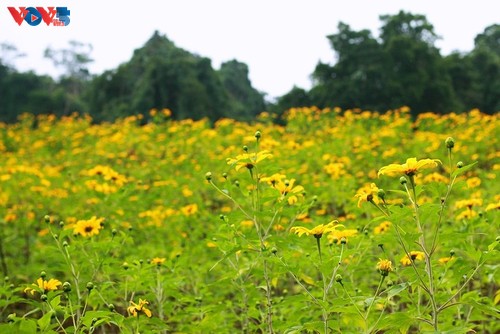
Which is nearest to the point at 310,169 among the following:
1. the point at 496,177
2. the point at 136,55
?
the point at 496,177

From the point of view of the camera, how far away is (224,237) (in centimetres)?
175

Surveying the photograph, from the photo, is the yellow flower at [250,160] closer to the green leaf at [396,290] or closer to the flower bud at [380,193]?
the flower bud at [380,193]

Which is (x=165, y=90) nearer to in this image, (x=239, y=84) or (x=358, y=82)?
(x=358, y=82)

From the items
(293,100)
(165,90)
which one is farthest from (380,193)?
(165,90)

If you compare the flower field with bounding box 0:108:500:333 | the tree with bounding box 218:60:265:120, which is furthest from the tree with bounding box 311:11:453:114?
the tree with bounding box 218:60:265:120

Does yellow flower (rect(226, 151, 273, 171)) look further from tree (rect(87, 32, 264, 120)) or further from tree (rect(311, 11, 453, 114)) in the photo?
tree (rect(87, 32, 264, 120))

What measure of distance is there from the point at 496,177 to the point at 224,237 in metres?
2.72

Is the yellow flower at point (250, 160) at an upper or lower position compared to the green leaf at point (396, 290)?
upper
